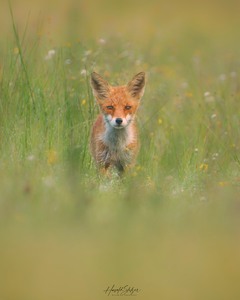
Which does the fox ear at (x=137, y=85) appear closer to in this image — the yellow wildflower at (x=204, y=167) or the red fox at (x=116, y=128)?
the red fox at (x=116, y=128)

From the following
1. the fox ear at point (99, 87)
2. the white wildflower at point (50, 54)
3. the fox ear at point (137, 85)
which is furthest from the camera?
the white wildflower at point (50, 54)

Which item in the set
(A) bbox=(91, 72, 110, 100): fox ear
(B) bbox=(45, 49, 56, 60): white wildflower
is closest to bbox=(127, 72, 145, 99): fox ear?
(A) bbox=(91, 72, 110, 100): fox ear

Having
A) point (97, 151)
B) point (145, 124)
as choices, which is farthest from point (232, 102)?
point (97, 151)

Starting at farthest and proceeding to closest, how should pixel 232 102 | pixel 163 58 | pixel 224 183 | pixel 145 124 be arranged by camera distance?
pixel 163 58, pixel 232 102, pixel 145 124, pixel 224 183

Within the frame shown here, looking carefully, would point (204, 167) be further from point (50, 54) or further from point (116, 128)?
point (50, 54)

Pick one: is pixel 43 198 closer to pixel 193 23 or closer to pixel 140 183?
pixel 140 183

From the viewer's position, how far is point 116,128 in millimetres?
8875

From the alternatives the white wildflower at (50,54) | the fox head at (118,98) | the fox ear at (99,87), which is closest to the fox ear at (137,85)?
the fox head at (118,98)

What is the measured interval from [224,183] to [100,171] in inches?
54.6

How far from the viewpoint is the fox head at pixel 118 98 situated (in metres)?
8.73

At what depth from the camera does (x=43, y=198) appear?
6582 mm

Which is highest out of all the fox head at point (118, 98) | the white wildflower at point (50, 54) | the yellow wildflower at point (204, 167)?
the white wildflower at point (50, 54)

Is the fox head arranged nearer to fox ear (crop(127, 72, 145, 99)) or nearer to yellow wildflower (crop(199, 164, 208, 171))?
fox ear (crop(127, 72, 145, 99))

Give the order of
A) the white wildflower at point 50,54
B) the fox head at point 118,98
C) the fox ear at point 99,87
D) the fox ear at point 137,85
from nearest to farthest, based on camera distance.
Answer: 1. the fox head at point 118,98
2. the fox ear at point 99,87
3. the fox ear at point 137,85
4. the white wildflower at point 50,54
